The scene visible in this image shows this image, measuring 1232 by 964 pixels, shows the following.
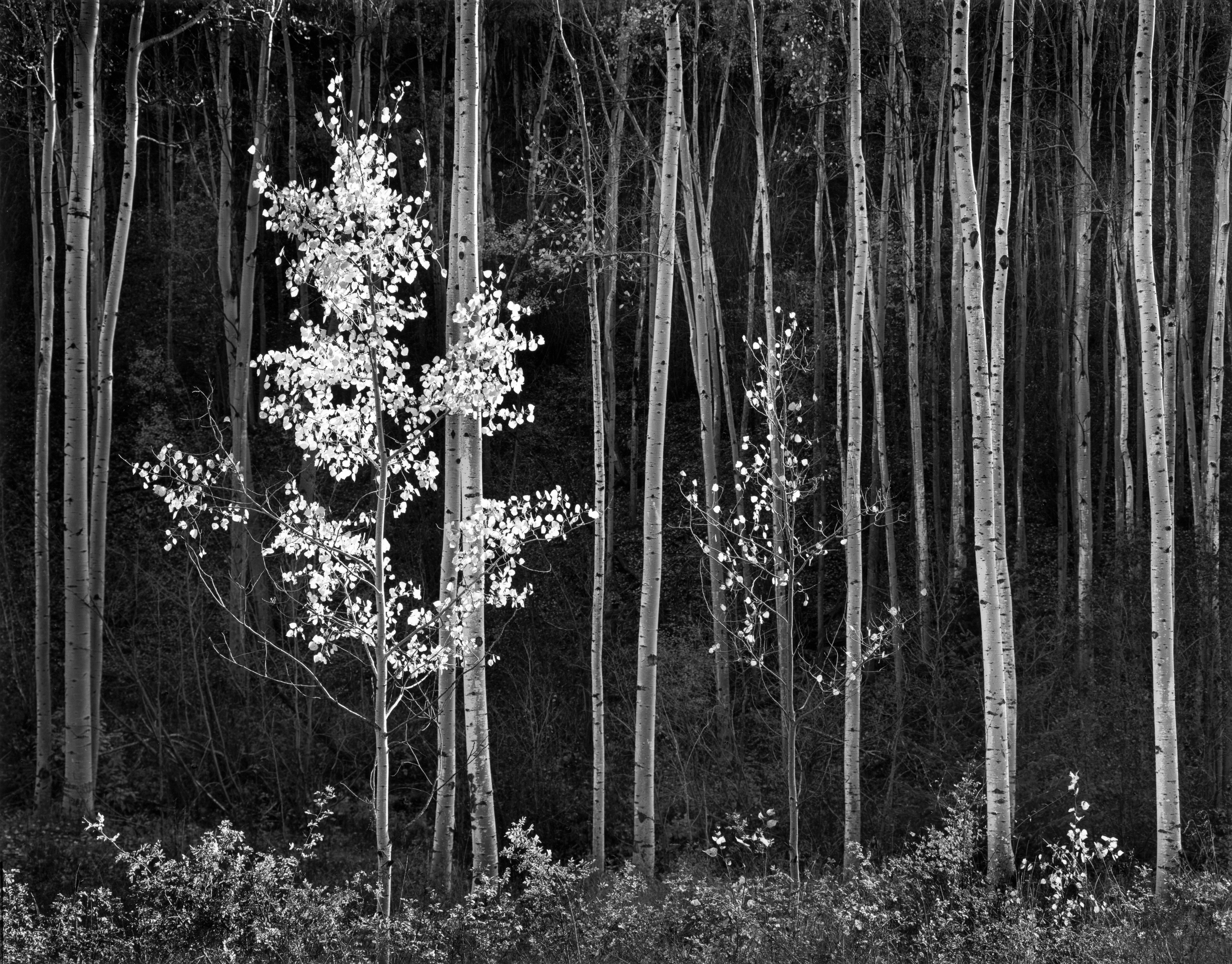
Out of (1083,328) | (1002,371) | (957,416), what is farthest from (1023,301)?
(1002,371)

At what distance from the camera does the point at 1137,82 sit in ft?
22.7

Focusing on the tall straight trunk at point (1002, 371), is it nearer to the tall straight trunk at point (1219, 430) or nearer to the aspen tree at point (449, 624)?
the tall straight trunk at point (1219, 430)

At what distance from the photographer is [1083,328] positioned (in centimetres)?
1288

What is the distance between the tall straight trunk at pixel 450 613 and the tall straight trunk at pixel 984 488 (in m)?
3.35

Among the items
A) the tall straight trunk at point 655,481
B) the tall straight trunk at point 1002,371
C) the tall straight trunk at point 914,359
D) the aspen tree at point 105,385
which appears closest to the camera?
the tall straight trunk at point 1002,371

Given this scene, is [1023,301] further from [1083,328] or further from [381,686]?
[381,686]

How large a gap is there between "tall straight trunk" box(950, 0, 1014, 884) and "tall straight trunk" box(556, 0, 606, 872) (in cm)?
265

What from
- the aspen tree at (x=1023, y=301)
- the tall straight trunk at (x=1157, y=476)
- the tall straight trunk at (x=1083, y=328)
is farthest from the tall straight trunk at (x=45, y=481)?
the tall straight trunk at (x=1083, y=328)

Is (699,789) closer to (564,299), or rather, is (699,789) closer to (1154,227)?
(564,299)

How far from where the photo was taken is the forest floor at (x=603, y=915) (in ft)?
17.5

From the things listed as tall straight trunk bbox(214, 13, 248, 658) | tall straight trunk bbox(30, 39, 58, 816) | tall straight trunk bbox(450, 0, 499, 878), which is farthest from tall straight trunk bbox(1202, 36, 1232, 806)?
tall straight trunk bbox(30, 39, 58, 816)

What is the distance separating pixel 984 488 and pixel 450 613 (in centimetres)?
356

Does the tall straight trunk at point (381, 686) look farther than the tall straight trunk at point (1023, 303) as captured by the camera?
No

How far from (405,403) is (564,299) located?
15.5m
